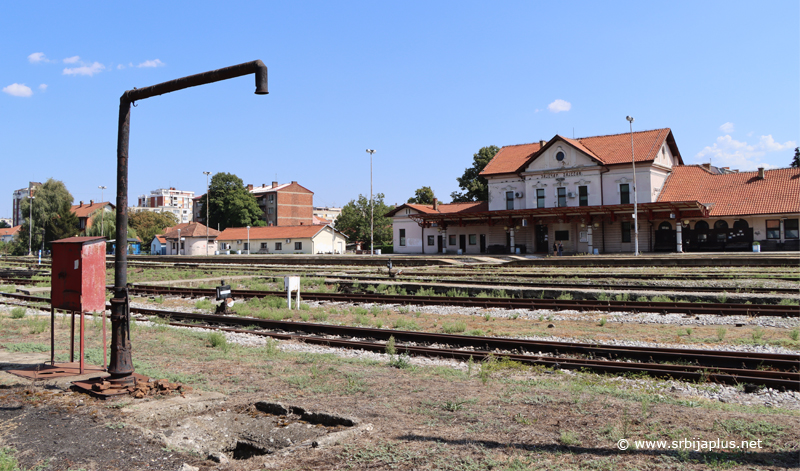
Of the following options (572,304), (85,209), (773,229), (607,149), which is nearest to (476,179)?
(607,149)

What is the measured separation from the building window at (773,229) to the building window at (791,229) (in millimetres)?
358

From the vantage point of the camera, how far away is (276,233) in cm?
7562

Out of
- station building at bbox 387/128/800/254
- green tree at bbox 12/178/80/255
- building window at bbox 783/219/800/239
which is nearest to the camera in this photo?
building window at bbox 783/219/800/239

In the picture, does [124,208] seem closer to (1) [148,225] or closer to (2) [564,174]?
(2) [564,174]

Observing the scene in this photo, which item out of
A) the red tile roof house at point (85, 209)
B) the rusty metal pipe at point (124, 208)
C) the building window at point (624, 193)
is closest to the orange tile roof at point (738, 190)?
the building window at point (624, 193)

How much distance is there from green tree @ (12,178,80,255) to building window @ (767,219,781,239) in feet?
292

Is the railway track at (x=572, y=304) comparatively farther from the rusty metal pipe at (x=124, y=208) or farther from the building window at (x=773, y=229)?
the building window at (x=773, y=229)

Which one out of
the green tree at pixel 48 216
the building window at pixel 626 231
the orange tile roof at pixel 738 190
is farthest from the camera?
the green tree at pixel 48 216

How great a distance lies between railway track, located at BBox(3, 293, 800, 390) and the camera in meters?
8.14

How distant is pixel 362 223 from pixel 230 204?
100ft

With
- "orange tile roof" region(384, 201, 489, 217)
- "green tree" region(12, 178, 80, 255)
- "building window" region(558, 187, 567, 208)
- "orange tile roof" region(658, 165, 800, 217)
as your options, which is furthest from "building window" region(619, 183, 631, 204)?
"green tree" region(12, 178, 80, 255)

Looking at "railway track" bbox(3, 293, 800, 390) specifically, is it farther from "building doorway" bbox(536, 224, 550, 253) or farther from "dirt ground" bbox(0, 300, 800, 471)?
"building doorway" bbox(536, 224, 550, 253)

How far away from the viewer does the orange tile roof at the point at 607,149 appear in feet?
154

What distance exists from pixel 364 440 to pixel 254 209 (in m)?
99.9
